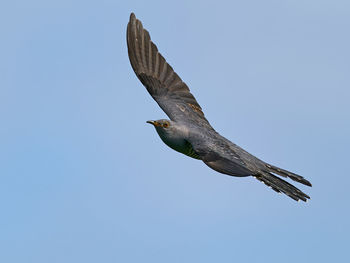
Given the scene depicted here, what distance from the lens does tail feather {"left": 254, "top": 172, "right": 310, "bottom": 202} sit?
42.5 ft

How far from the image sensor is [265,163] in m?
14.3

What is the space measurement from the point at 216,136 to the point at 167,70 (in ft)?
9.69

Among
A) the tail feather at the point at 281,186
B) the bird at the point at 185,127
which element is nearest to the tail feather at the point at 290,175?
the bird at the point at 185,127

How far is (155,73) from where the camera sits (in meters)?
16.7

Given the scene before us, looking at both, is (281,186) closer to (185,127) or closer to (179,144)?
(179,144)

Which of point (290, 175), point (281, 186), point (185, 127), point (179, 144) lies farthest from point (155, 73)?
point (281, 186)

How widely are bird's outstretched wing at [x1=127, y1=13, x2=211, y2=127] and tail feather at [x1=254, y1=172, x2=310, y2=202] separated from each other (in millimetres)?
2977

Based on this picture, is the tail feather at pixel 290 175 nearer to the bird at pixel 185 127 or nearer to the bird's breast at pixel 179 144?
the bird at pixel 185 127

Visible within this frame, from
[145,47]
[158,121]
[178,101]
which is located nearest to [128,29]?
[145,47]

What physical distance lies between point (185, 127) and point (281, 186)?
2347mm

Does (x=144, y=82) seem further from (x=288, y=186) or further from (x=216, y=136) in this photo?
(x=288, y=186)

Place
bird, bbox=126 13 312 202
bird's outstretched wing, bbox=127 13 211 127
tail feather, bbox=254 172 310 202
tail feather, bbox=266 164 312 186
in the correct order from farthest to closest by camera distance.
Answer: bird's outstretched wing, bbox=127 13 211 127 < tail feather, bbox=266 164 312 186 < tail feather, bbox=254 172 310 202 < bird, bbox=126 13 312 202

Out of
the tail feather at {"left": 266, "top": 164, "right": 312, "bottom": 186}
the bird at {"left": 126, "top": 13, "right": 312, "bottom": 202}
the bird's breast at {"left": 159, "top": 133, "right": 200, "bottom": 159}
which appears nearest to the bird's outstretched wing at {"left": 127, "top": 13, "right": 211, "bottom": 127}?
the bird at {"left": 126, "top": 13, "right": 312, "bottom": 202}

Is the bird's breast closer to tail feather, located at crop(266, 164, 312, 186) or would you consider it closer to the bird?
the bird
